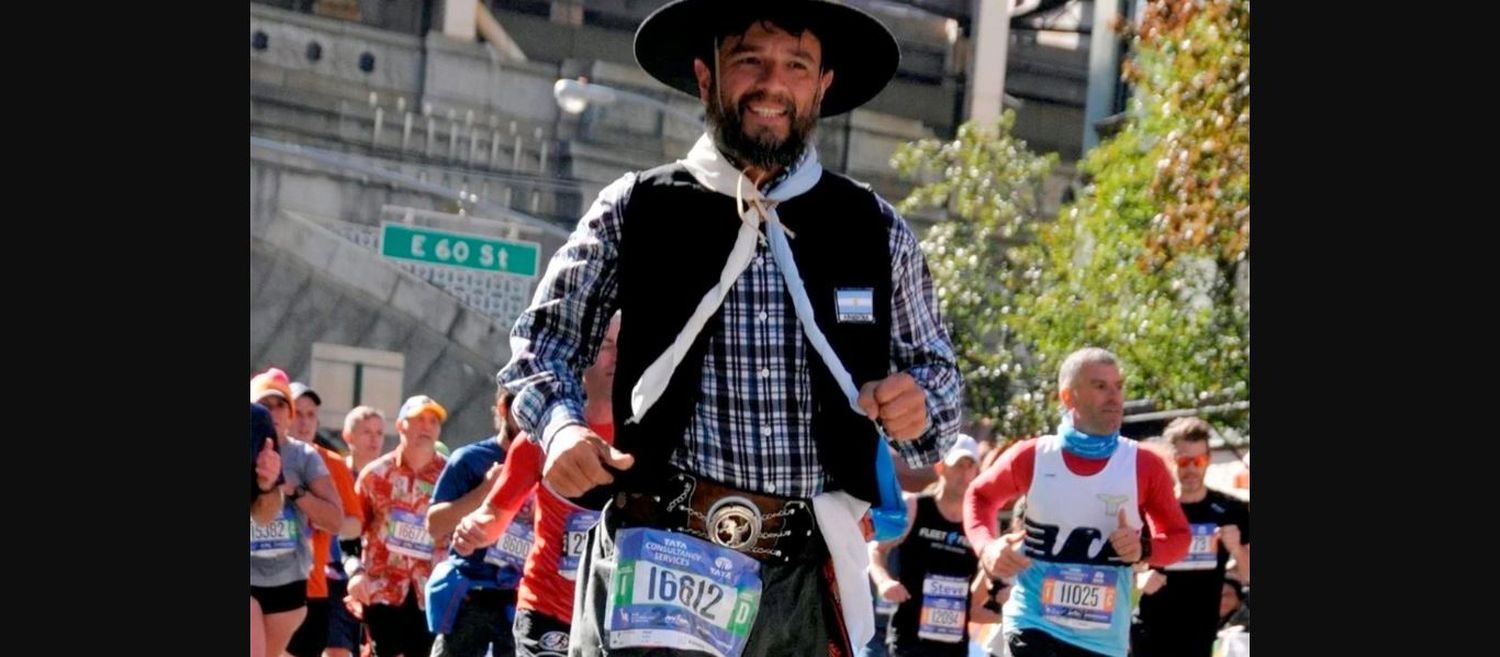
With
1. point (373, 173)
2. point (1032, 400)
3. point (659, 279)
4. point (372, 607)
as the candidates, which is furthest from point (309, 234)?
point (659, 279)

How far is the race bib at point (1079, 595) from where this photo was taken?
8.17 metres

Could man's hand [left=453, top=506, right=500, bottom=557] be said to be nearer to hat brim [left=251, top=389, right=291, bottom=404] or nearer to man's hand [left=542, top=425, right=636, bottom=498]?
hat brim [left=251, top=389, right=291, bottom=404]

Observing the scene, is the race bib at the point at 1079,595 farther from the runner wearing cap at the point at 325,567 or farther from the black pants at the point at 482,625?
the runner wearing cap at the point at 325,567

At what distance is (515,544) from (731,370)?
3963mm

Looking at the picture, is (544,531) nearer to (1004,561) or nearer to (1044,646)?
(1004,561)

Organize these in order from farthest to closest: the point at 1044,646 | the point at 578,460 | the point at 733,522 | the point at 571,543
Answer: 1. the point at 1044,646
2. the point at 571,543
3. the point at 733,522
4. the point at 578,460

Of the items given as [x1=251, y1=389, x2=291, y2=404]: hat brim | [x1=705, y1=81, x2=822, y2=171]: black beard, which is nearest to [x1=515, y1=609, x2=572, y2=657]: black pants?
[x1=705, y1=81, x2=822, y2=171]: black beard

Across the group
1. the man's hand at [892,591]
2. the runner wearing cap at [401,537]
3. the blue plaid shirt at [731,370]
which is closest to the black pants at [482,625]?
the runner wearing cap at [401,537]

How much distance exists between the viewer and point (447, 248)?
458 inches

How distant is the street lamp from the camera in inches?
434

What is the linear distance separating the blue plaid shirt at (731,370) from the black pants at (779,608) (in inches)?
6.3

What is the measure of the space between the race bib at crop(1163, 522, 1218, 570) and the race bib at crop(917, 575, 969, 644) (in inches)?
39.6

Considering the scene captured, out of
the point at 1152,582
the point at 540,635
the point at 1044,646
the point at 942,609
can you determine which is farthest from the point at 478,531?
the point at 1152,582

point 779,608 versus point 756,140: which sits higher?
point 756,140
